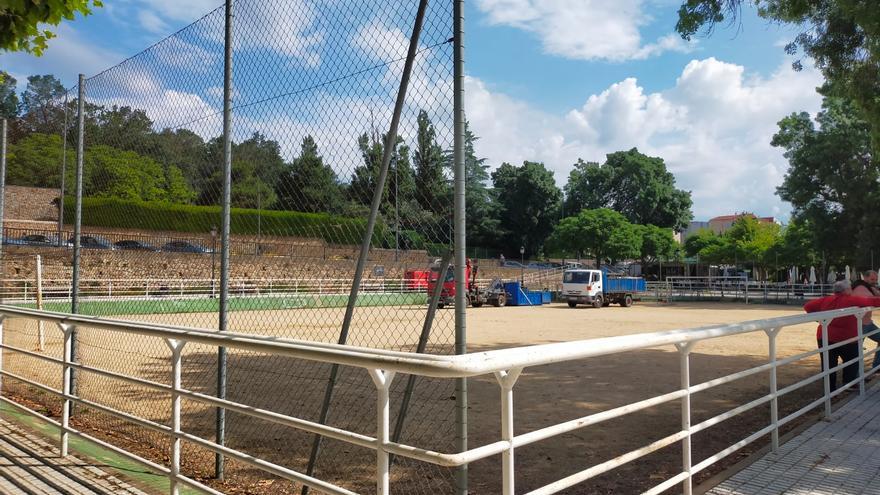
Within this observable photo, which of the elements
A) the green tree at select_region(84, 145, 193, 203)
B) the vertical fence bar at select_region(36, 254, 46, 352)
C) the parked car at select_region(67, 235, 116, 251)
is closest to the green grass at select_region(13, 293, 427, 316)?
the parked car at select_region(67, 235, 116, 251)

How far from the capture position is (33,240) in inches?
1129

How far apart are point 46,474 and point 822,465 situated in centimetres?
534

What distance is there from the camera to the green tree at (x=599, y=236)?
5562 cm

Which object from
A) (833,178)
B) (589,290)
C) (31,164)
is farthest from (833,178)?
(31,164)

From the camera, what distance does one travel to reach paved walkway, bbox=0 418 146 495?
13.7 feet

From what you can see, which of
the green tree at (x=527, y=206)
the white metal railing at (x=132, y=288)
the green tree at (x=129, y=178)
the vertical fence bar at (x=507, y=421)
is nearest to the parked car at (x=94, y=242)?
the white metal railing at (x=132, y=288)

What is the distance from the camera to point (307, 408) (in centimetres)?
762

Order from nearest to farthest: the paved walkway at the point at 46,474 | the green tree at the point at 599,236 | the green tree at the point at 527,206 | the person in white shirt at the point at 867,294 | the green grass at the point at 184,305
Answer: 1. the paved walkway at the point at 46,474
2. the person in white shirt at the point at 867,294
3. the green grass at the point at 184,305
4. the green tree at the point at 599,236
5. the green tree at the point at 527,206

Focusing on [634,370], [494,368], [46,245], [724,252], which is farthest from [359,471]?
[724,252]

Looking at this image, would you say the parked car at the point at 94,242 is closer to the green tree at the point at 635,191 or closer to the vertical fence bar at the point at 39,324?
the vertical fence bar at the point at 39,324

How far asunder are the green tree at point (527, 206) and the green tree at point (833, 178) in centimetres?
2792

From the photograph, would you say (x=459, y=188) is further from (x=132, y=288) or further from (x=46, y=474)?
(x=132, y=288)

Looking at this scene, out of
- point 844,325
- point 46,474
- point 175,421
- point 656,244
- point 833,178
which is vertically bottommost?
point 46,474

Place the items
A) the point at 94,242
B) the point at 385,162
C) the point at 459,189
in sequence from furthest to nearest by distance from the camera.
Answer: the point at 94,242, the point at 385,162, the point at 459,189
